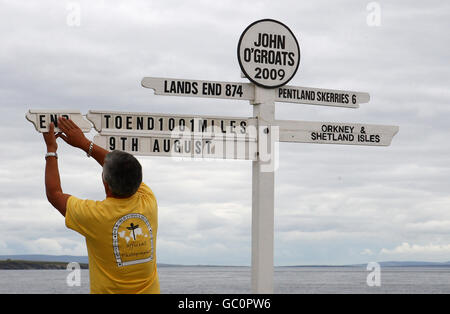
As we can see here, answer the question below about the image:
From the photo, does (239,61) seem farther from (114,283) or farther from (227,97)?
(114,283)

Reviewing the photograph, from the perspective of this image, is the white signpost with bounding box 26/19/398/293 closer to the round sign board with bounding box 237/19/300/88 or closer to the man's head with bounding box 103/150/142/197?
the round sign board with bounding box 237/19/300/88

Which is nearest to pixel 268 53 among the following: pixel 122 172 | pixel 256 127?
pixel 256 127

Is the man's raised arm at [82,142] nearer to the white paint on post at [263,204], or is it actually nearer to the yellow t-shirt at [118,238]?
the yellow t-shirt at [118,238]

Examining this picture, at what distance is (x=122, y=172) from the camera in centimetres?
346

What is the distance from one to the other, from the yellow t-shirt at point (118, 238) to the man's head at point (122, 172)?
13cm

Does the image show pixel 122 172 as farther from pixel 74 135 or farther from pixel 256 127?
pixel 256 127

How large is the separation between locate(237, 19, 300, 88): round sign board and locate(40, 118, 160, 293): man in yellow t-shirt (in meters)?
4.04

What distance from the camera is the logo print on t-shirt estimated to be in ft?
11.7

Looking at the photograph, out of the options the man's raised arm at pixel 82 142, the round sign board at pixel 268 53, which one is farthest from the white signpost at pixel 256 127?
the man's raised arm at pixel 82 142

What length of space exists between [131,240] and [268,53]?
4496mm

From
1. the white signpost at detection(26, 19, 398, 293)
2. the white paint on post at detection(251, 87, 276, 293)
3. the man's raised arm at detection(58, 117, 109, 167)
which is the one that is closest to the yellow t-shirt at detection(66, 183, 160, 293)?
the man's raised arm at detection(58, 117, 109, 167)
